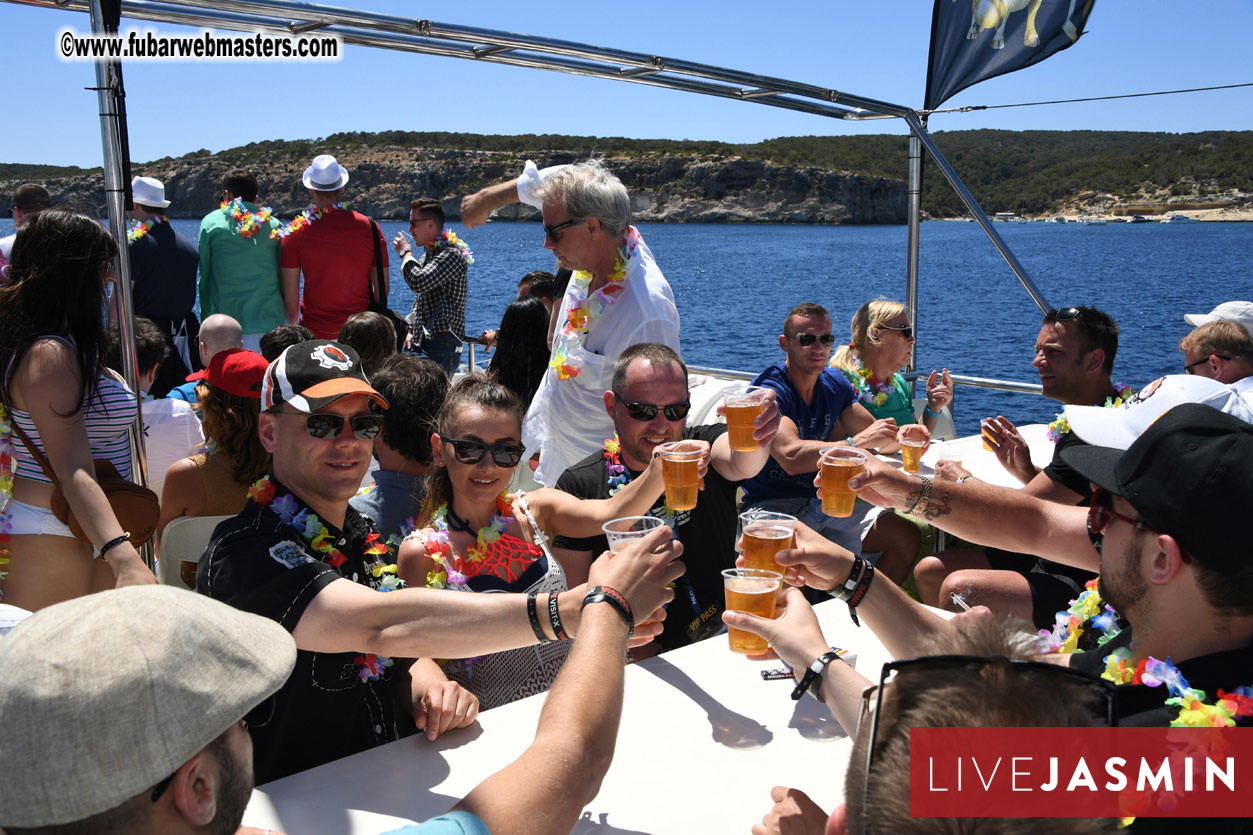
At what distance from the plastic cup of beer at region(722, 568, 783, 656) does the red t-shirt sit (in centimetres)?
458

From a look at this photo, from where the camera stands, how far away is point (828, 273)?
60469mm

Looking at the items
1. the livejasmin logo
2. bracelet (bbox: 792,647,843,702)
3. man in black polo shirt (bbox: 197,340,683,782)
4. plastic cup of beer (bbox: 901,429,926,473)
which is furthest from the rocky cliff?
the livejasmin logo

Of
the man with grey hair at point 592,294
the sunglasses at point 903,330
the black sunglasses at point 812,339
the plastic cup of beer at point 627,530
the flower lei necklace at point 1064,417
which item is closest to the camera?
the plastic cup of beer at point 627,530

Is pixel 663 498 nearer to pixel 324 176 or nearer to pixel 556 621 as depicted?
pixel 556 621

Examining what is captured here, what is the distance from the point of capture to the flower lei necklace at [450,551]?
93.7 inches

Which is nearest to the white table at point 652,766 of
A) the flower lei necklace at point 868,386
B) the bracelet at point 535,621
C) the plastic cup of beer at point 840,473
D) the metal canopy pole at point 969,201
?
the bracelet at point 535,621

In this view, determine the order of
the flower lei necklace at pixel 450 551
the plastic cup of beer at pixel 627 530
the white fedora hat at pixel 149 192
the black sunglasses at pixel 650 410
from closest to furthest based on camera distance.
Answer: the plastic cup of beer at pixel 627 530, the flower lei necklace at pixel 450 551, the black sunglasses at pixel 650 410, the white fedora hat at pixel 149 192

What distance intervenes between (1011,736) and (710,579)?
1982 mm

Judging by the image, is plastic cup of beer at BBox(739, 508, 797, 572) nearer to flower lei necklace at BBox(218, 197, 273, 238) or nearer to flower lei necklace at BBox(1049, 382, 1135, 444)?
flower lei necklace at BBox(1049, 382, 1135, 444)

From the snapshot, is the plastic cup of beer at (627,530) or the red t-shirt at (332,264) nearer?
the plastic cup of beer at (627,530)

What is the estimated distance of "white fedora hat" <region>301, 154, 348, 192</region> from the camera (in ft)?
19.1

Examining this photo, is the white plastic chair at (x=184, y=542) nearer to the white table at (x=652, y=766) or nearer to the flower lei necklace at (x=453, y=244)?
the white table at (x=652, y=766)

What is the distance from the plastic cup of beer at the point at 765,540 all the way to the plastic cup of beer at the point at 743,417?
70 cm

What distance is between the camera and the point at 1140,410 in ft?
7.06
